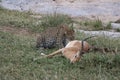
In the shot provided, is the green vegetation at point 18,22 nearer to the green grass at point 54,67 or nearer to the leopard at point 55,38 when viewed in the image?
the leopard at point 55,38

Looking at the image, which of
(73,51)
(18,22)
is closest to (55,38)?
(73,51)

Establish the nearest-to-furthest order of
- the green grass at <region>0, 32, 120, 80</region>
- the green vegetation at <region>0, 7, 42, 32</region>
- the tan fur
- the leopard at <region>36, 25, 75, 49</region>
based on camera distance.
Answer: the green grass at <region>0, 32, 120, 80</region>
the tan fur
the leopard at <region>36, 25, 75, 49</region>
the green vegetation at <region>0, 7, 42, 32</region>

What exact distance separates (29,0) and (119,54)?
7636mm

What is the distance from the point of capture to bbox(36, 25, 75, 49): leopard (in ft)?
21.4

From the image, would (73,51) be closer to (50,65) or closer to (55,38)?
(50,65)

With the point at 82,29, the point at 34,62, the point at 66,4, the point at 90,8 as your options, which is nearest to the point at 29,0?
the point at 66,4

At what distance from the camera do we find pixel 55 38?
6574mm

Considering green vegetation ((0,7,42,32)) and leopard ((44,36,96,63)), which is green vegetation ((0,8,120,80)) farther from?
green vegetation ((0,7,42,32))

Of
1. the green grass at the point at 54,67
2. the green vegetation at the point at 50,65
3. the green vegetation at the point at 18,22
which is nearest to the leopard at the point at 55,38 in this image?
the green vegetation at the point at 50,65

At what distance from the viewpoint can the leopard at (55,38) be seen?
257 inches

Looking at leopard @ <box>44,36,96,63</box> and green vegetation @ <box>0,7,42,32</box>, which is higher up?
leopard @ <box>44,36,96,63</box>

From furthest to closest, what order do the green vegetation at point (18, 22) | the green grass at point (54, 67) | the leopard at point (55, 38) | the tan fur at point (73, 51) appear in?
1. the green vegetation at point (18, 22)
2. the leopard at point (55, 38)
3. the tan fur at point (73, 51)
4. the green grass at point (54, 67)

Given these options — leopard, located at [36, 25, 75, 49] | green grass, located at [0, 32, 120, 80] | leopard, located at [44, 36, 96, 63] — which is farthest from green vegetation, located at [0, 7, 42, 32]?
leopard, located at [44, 36, 96, 63]

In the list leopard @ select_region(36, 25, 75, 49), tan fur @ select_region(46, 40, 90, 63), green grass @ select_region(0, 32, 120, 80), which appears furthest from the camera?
leopard @ select_region(36, 25, 75, 49)
